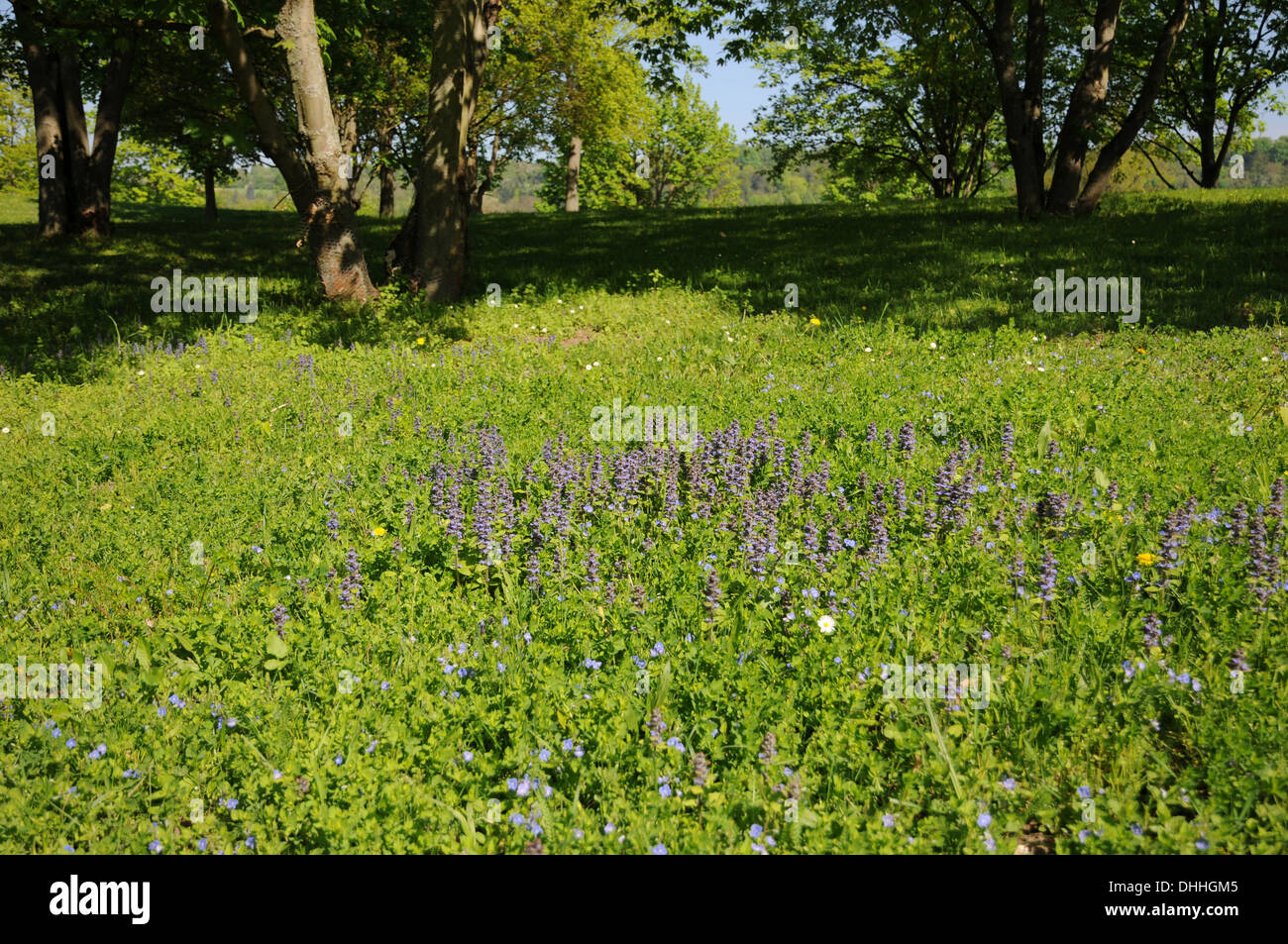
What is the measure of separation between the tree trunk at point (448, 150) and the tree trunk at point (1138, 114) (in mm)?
11436

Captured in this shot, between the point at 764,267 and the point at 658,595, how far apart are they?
10.7m

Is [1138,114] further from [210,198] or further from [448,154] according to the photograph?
[210,198]

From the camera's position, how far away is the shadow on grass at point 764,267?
10820 millimetres

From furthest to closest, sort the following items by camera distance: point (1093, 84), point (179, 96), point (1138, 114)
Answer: point (179, 96) → point (1093, 84) → point (1138, 114)

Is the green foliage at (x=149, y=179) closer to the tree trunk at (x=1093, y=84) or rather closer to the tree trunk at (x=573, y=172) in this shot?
the tree trunk at (x=573, y=172)

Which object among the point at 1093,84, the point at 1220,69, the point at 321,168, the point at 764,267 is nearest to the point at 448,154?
the point at 321,168

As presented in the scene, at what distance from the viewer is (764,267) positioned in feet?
46.4

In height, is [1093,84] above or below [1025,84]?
below

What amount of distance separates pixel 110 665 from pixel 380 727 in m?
1.64

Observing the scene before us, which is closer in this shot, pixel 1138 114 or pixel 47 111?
pixel 1138 114

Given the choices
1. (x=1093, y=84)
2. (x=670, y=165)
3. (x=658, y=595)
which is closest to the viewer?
(x=658, y=595)

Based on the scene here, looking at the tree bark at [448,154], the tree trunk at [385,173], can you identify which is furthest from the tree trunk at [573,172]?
the tree bark at [448,154]

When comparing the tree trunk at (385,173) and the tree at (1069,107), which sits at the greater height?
the tree trunk at (385,173)

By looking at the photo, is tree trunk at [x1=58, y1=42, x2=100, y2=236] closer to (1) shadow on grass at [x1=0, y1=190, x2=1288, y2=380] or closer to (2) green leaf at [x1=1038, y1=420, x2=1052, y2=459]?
(1) shadow on grass at [x1=0, y1=190, x2=1288, y2=380]
